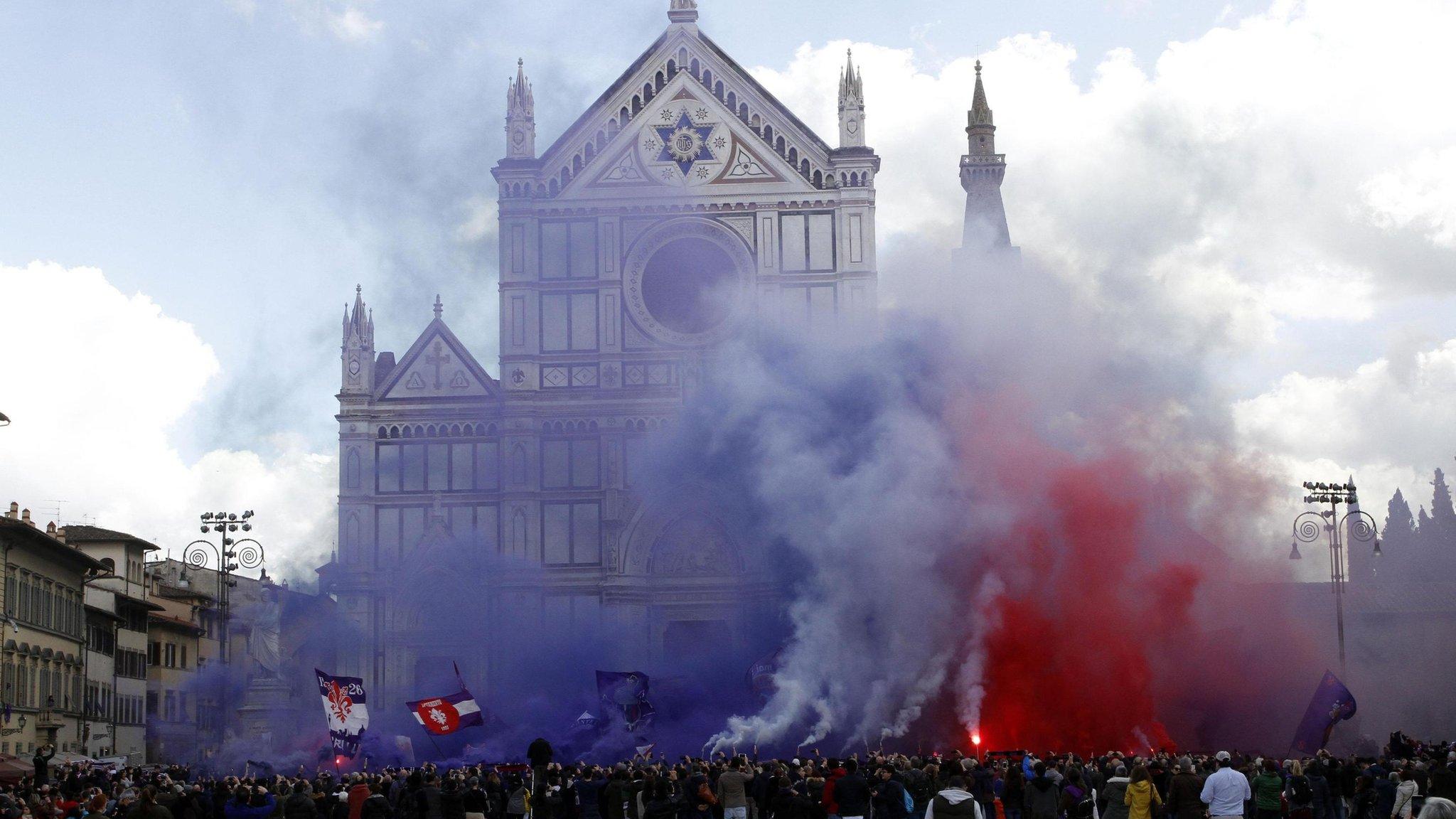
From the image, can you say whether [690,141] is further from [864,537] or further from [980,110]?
[980,110]

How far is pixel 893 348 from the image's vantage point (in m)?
48.8

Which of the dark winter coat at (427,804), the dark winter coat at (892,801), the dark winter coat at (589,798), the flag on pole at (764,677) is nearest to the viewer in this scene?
the dark winter coat at (892,801)

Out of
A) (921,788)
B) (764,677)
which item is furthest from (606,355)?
(921,788)

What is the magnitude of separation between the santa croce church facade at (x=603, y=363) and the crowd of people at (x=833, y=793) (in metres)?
22.2

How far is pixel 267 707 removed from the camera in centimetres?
5562

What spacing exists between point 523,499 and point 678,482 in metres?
5.31

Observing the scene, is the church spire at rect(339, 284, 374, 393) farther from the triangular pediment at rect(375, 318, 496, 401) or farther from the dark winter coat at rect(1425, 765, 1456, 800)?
the dark winter coat at rect(1425, 765, 1456, 800)

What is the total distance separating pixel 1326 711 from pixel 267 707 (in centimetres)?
3351

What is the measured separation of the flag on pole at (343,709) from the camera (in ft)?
139

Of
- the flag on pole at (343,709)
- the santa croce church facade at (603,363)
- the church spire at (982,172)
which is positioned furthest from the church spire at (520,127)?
the church spire at (982,172)

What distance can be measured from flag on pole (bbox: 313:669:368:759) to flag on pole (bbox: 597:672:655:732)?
6.94 metres

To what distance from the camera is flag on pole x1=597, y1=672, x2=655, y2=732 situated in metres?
47.0

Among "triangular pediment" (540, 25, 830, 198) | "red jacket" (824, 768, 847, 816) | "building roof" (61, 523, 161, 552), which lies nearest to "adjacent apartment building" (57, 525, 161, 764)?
"building roof" (61, 523, 161, 552)

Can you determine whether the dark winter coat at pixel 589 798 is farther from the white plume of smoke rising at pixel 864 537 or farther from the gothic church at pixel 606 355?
the gothic church at pixel 606 355
